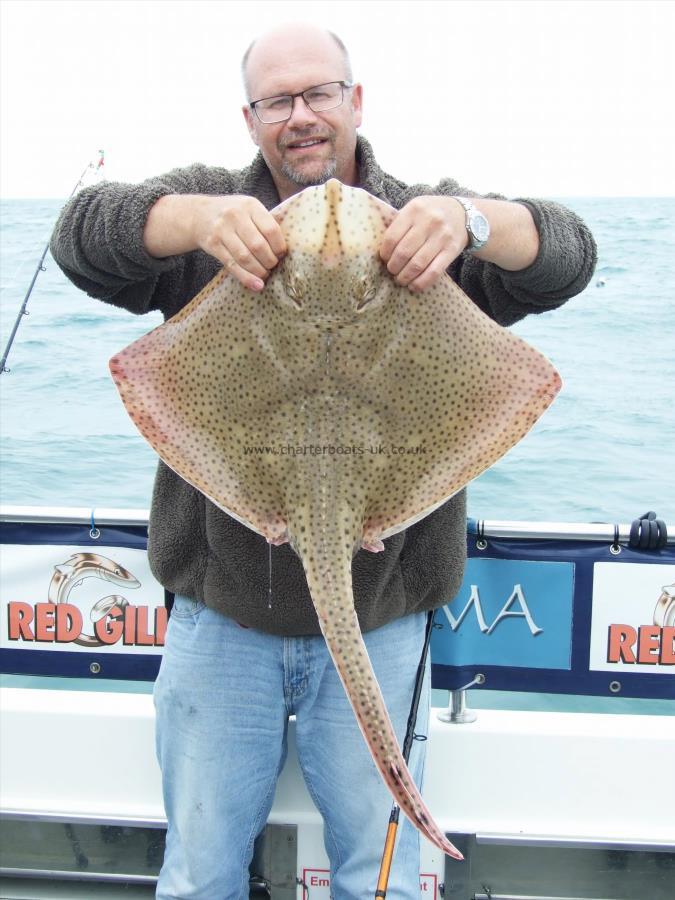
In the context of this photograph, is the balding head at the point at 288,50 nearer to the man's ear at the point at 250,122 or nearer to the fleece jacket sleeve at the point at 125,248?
the man's ear at the point at 250,122

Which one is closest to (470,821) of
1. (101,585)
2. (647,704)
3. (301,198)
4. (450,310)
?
(101,585)

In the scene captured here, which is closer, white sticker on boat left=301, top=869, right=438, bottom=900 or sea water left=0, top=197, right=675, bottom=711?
white sticker on boat left=301, top=869, right=438, bottom=900

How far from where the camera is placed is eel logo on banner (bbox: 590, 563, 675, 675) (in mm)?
3305

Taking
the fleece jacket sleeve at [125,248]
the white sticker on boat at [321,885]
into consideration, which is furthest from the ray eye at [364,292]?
the white sticker on boat at [321,885]

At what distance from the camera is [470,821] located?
3.22m

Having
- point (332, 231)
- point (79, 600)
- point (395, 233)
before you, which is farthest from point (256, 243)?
point (79, 600)

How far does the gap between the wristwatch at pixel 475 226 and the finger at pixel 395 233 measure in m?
0.23

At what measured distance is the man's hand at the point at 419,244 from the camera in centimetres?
185

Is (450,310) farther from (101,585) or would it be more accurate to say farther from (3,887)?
(3,887)

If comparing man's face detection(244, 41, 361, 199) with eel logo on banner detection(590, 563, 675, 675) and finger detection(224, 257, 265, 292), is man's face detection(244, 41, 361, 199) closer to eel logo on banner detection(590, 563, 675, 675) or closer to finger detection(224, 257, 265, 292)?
finger detection(224, 257, 265, 292)

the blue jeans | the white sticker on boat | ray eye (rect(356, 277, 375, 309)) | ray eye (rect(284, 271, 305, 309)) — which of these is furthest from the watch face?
the white sticker on boat

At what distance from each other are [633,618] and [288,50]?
2.29 m

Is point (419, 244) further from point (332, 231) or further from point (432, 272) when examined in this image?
point (332, 231)

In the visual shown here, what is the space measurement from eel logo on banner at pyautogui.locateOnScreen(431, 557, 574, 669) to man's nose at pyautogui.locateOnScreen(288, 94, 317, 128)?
66.9 inches
